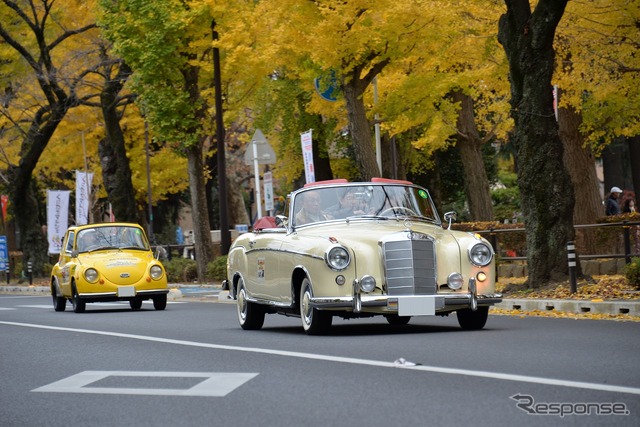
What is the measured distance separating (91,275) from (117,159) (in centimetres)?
2195

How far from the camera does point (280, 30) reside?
30328 millimetres

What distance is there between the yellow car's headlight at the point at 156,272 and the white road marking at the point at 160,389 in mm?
13377

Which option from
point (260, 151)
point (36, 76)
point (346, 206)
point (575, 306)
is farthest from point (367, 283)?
point (36, 76)

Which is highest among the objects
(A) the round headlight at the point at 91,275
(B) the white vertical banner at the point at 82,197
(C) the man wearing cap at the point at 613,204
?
(B) the white vertical banner at the point at 82,197

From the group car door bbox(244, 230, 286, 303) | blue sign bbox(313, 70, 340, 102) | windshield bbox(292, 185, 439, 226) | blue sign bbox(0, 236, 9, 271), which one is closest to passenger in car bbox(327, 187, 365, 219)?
windshield bbox(292, 185, 439, 226)

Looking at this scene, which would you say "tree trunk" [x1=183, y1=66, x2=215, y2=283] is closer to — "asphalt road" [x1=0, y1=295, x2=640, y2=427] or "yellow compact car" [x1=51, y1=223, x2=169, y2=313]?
"yellow compact car" [x1=51, y1=223, x2=169, y2=313]

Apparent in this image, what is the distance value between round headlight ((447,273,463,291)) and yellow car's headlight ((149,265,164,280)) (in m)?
11.1

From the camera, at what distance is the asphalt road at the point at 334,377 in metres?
8.00

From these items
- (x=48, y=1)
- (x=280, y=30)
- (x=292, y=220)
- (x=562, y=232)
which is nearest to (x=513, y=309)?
(x=562, y=232)

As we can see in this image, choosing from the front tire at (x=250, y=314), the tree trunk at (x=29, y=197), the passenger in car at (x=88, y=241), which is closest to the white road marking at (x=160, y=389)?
the front tire at (x=250, y=314)

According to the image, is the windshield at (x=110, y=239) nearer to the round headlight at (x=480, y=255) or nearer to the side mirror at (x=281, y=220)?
the side mirror at (x=281, y=220)

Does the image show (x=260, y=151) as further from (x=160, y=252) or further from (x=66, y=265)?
(x=66, y=265)

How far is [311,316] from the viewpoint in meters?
14.9

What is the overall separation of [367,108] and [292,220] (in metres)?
21.1
